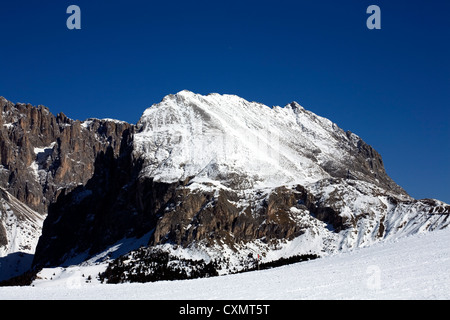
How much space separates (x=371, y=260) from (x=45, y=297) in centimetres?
4922

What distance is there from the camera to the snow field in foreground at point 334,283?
7106 cm

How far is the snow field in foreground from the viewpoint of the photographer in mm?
71062

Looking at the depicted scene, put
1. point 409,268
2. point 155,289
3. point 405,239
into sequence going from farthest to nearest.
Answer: point 405,239
point 155,289
point 409,268

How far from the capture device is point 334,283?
80.2 m

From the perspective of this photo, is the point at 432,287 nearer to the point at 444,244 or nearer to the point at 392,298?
the point at 392,298

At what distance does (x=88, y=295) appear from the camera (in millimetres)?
87938

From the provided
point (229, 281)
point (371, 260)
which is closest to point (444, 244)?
Result: point (371, 260)

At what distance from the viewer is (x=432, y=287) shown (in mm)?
68812
